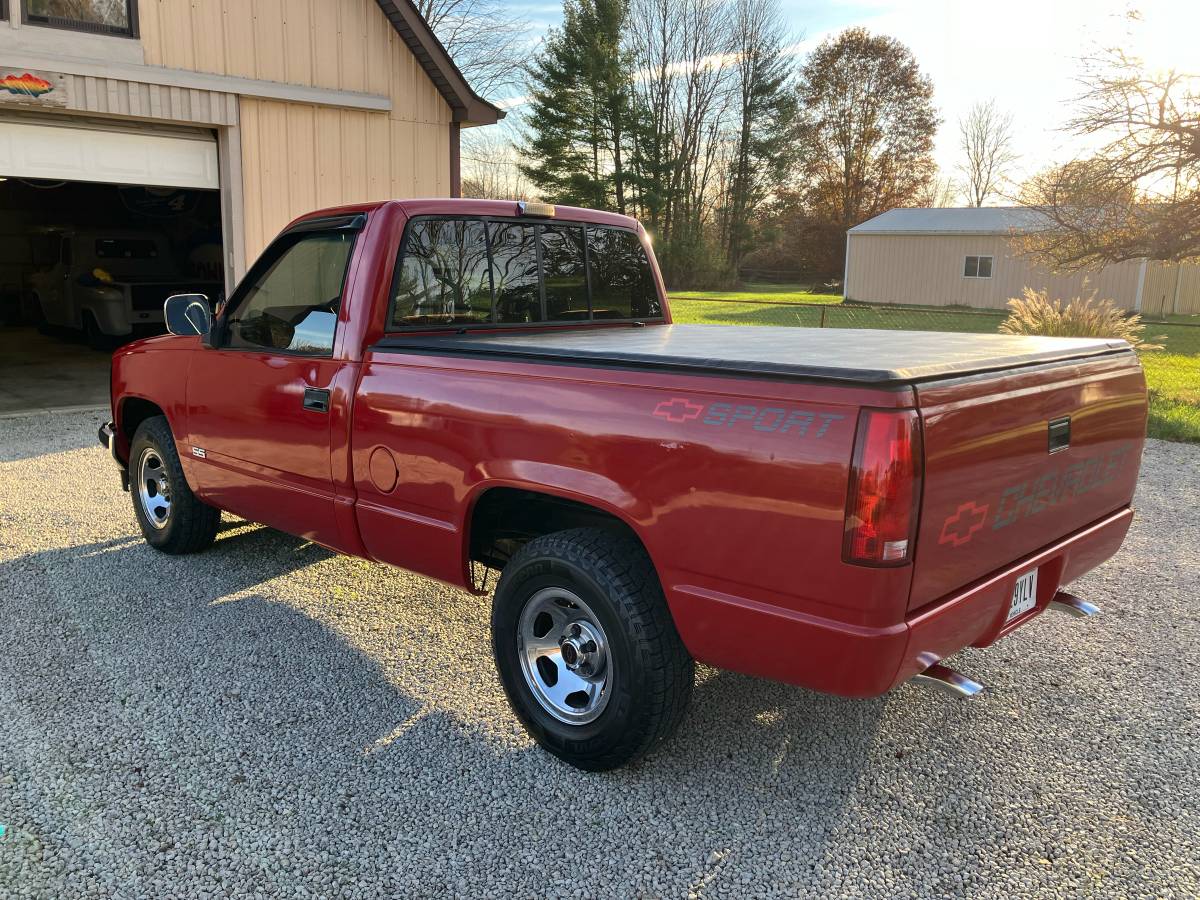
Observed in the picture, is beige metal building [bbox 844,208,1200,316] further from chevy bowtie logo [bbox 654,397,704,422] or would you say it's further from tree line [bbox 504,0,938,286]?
chevy bowtie logo [bbox 654,397,704,422]

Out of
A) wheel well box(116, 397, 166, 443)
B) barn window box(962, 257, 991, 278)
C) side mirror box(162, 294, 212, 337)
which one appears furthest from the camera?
barn window box(962, 257, 991, 278)

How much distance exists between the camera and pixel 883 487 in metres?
2.34

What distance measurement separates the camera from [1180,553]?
5.82 metres

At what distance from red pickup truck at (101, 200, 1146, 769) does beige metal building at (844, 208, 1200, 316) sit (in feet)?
90.5

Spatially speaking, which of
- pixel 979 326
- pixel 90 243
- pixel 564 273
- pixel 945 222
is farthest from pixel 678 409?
pixel 945 222

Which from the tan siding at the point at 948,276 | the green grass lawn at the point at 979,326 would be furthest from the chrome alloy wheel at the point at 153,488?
the tan siding at the point at 948,276

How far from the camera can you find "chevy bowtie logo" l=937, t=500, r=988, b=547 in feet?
8.39

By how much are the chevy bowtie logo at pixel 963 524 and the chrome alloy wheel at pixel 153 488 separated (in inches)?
178

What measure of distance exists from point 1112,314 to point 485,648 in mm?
11168

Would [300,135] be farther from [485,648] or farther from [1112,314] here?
[1112,314]

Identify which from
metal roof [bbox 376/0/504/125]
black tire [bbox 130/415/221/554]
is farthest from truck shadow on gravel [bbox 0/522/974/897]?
metal roof [bbox 376/0/504/125]

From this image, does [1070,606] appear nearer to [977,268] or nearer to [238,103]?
[238,103]

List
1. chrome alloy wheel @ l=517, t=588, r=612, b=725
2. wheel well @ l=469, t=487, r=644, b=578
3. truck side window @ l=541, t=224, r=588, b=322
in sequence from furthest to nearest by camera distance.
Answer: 1. truck side window @ l=541, t=224, r=588, b=322
2. wheel well @ l=469, t=487, r=644, b=578
3. chrome alloy wheel @ l=517, t=588, r=612, b=725

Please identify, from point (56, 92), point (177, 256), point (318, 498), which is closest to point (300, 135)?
point (56, 92)
